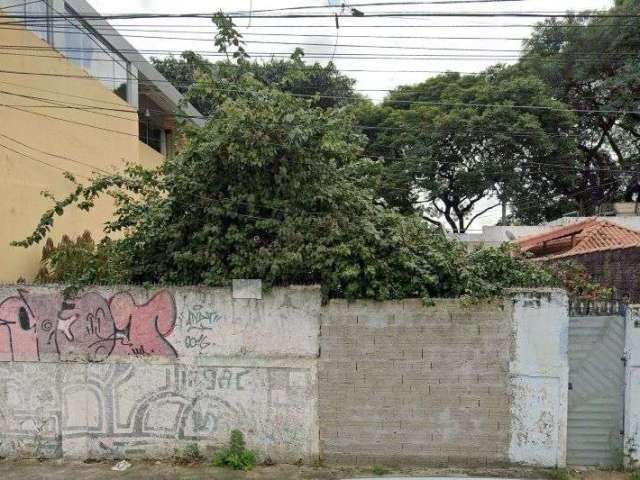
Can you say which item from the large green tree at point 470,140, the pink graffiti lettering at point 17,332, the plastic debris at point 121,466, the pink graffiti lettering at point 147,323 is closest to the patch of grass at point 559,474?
the pink graffiti lettering at point 147,323

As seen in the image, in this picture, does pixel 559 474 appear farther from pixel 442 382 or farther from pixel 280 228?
pixel 280 228

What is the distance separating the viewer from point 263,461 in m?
5.62

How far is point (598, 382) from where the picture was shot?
17.9 feet

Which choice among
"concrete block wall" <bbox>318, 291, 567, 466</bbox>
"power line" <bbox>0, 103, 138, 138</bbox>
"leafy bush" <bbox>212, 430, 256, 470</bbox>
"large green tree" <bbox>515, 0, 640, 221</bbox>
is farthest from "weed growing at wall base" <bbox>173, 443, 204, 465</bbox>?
"large green tree" <bbox>515, 0, 640, 221</bbox>

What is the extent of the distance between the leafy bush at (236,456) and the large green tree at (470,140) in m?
16.1

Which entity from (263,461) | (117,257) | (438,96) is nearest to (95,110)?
(117,257)

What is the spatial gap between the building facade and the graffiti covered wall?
11.1 feet

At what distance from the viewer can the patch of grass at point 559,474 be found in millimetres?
5238

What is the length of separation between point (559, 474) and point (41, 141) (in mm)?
11596

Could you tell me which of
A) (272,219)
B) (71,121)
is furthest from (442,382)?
(71,121)

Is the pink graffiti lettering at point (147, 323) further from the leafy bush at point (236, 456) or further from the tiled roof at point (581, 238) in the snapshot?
the tiled roof at point (581, 238)

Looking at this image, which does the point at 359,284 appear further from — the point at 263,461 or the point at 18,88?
the point at 18,88

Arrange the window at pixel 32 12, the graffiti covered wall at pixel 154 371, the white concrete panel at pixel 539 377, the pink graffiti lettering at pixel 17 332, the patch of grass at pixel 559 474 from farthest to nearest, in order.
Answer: the window at pixel 32 12 → the pink graffiti lettering at pixel 17 332 → the graffiti covered wall at pixel 154 371 → the white concrete panel at pixel 539 377 → the patch of grass at pixel 559 474

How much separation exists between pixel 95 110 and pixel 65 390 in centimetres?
1048
